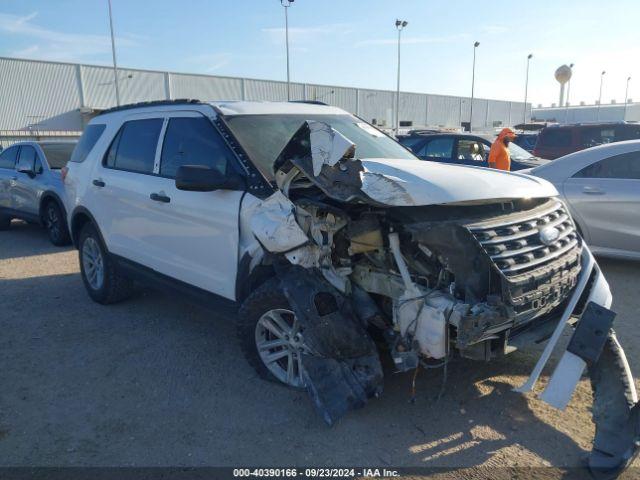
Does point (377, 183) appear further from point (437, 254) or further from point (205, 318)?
point (205, 318)

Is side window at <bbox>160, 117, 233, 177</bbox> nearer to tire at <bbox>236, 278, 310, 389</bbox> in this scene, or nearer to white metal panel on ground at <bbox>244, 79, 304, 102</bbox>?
tire at <bbox>236, 278, 310, 389</bbox>

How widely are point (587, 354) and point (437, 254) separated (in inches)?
38.6

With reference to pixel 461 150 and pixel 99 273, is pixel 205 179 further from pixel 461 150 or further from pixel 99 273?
pixel 461 150

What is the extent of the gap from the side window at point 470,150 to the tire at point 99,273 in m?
7.21

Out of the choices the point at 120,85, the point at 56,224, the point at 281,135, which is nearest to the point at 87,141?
the point at 281,135

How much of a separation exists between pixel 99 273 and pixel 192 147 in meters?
2.24

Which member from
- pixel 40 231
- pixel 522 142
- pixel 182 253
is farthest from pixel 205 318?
pixel 522 142

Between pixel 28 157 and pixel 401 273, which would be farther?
pixel 28 157

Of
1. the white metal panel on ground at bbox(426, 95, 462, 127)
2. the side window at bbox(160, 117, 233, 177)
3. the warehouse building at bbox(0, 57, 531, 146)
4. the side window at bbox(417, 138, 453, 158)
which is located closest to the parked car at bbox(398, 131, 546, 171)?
the side window at bbox(417, 138, 453, 158)

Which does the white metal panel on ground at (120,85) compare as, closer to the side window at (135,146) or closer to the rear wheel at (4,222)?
the rear wheel at (4,222)

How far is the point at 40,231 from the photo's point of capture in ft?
34.5

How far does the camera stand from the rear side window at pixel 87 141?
18.1ft

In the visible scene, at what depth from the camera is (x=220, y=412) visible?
334cm

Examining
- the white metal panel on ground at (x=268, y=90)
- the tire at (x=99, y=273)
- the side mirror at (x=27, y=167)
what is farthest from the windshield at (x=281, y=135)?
the white metal panel on ground at (x=268, y=90)
